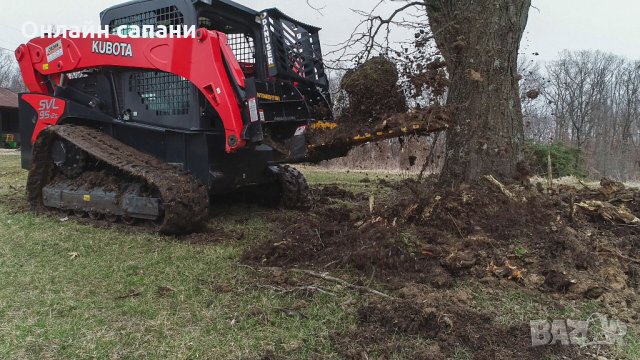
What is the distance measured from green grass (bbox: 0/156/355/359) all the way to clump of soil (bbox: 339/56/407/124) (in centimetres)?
182

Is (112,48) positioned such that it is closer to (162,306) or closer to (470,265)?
(162,306)

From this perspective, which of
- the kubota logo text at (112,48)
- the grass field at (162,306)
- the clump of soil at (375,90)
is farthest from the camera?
the kubota logo text at (112,48)

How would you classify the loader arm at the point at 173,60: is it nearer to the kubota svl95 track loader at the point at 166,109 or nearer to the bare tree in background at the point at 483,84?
the kubota svl95 track loader at the point at 166,109

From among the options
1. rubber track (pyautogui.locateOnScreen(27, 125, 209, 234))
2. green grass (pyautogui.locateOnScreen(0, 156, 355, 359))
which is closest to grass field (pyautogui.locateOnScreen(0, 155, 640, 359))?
green grass (pyautogui.locateOnScreen(0, 156, 355, 359))

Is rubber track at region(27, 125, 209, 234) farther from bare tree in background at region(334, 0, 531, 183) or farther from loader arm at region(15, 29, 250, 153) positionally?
bare tree in background at region(334, 0, 531, 183)

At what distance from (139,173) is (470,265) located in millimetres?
3597

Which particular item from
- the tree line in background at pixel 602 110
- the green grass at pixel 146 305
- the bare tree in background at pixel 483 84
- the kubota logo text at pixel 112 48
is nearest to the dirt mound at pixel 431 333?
the green grass at pixel 146 305

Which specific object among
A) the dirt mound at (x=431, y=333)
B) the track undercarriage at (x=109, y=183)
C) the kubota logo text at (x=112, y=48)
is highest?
the kubota logo text at (x=112, y=48)

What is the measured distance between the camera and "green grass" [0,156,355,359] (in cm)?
296

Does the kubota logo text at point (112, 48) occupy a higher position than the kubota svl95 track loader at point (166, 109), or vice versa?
the kubota logo text at point (112, 48)

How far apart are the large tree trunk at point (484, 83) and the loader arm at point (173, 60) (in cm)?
213

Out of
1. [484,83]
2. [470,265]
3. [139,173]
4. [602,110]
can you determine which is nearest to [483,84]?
[484,83]

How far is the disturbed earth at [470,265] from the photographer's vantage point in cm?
297

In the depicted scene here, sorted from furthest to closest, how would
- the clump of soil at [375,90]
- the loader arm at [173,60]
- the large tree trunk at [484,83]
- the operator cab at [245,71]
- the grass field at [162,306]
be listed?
the operator cab at [245,71] → the loader arm at [173,60] → the clump of soil at [375,90] → the large tree trunk at [484,83] → the grass field at [162,306]
